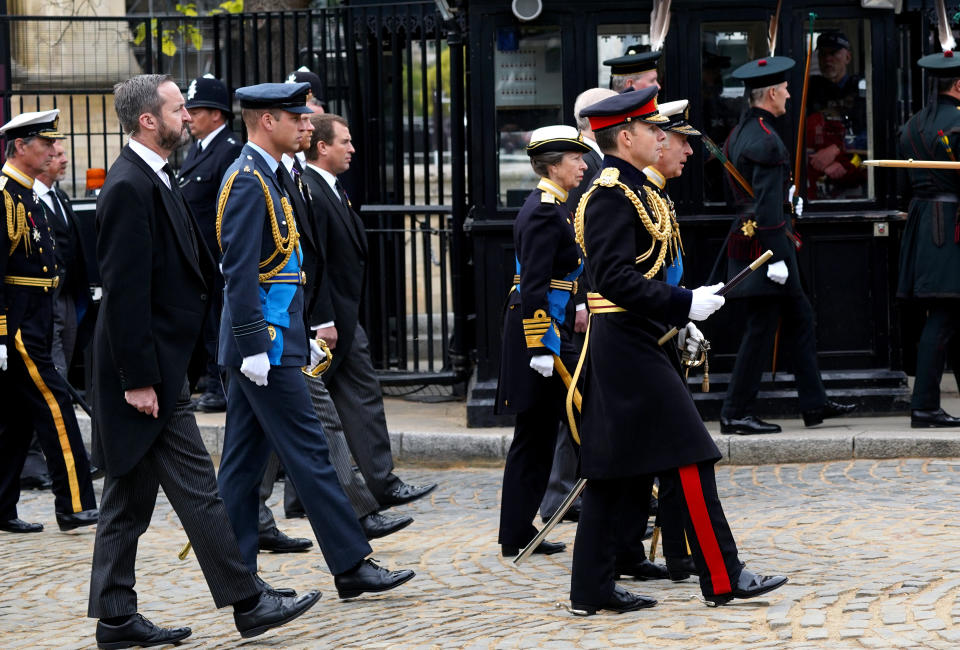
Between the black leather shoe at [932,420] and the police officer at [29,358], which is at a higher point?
the police officer at [29,358]

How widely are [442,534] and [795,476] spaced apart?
205 centimetres

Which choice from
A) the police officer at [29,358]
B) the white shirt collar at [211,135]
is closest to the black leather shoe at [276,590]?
the police officer at [29,358]

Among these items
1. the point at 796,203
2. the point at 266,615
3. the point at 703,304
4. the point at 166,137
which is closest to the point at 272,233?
the point at 166,137

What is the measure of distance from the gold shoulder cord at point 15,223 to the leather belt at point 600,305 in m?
3.39

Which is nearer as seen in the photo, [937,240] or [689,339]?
[689,339]

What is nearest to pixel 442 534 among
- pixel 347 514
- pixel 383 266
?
pixel 347 514

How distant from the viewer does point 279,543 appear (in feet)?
23.1

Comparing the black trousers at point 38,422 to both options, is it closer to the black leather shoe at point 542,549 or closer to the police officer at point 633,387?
the black leather shoe at point 542,549

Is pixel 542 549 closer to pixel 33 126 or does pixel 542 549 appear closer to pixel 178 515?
pixel 178 515

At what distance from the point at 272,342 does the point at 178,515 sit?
2.29ft

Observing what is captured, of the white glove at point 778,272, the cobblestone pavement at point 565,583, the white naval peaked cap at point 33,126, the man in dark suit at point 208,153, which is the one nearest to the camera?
the cobblestone pavement at point 565,583

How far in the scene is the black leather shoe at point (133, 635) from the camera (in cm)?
556

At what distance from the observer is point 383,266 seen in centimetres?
1076

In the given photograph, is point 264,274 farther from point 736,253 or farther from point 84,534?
point 736,253
